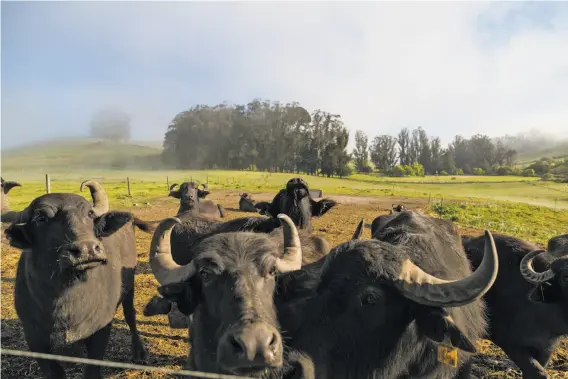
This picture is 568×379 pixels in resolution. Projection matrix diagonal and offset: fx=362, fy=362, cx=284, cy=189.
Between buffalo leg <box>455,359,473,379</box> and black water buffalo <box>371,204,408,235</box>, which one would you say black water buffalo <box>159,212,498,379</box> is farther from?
black water buffalo <box>371,204,408,235</box>

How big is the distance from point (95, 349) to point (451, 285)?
450 centimetres

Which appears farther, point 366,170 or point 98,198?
point 366,170

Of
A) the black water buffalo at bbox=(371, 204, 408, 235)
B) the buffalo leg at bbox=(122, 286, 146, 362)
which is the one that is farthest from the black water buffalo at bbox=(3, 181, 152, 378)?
the black water buffalo at bbox=(371, 204, 408, 235)

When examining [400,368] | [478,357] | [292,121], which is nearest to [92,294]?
[400,368]

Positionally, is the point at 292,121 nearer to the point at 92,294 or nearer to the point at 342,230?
the point at 342,230

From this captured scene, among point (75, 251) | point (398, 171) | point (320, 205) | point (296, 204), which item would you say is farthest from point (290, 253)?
point (398, 171)

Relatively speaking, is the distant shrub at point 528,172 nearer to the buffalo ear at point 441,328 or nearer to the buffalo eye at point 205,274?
the buffalo ear at point 441,328

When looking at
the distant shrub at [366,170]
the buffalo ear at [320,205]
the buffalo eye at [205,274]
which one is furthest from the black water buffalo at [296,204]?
the distant shrub at [366,170]

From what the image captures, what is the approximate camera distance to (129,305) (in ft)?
21.0

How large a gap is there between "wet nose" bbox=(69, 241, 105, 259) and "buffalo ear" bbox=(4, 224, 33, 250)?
859 mm

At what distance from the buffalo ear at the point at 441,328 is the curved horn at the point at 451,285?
5.4 inches

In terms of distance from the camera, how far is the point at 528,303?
5004 millimetres

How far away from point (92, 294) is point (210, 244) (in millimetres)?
2492

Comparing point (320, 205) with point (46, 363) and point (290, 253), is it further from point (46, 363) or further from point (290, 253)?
point (46, 363)
